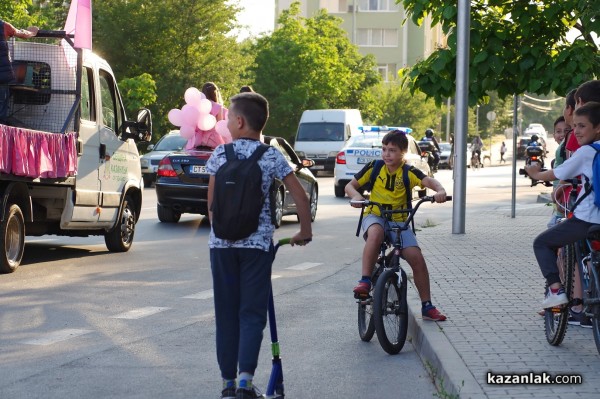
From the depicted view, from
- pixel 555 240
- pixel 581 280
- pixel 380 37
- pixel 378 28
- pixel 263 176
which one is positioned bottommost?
pixel 581 280

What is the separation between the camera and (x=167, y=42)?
176ft

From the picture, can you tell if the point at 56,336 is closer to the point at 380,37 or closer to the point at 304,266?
the point at 304,266

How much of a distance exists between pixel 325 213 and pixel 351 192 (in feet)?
51.3

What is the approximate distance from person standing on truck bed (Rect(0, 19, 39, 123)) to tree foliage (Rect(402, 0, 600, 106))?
661 centimetres

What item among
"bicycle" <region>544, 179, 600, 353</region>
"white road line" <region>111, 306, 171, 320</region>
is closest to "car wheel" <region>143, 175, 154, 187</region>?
"white road line" <region>111, 306, 171, 320</region>

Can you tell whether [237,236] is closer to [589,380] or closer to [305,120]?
[589,380]

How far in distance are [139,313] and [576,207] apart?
4040 mm

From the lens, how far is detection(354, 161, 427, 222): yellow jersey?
8648 mm

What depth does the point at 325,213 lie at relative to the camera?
24.2 meters

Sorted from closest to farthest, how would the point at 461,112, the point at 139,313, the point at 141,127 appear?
1. the point at 139,313
2. the point at 141,127
3. the point at 461,112

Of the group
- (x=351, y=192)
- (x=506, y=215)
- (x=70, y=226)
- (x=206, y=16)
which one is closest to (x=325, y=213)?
(x=506, y=215)

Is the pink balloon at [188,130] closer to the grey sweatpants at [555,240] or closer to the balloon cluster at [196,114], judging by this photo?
the balloon cluster at [196,114]

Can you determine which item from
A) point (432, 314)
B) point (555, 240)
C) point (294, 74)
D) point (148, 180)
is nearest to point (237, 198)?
point (555, 240)

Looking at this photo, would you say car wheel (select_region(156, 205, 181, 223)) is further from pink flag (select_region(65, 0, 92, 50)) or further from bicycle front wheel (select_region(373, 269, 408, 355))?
bicycle front wheel (select_region(373, 269, 408, 355))
